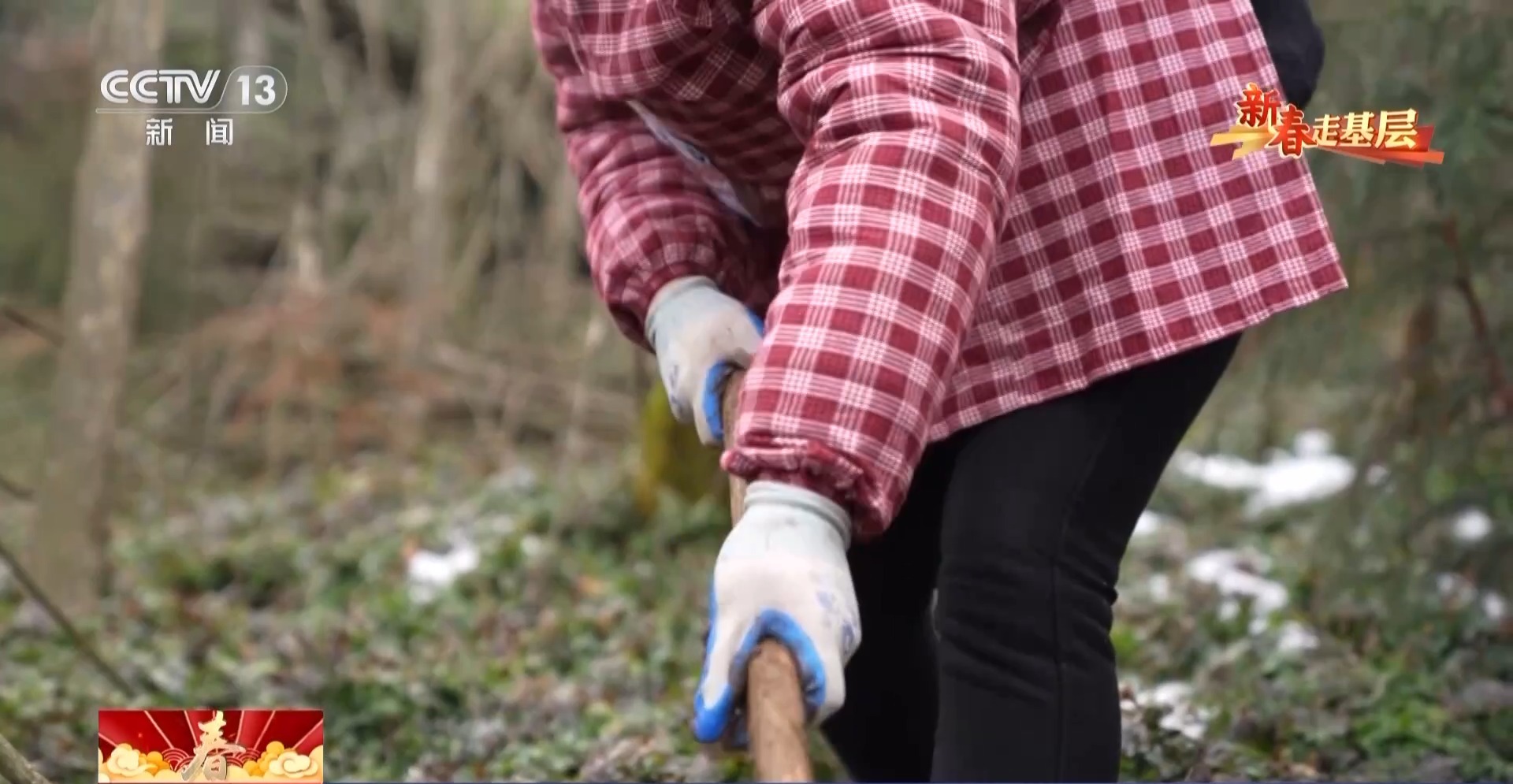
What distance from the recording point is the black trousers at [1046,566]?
4.97 ft

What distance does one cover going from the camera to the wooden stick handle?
3.88 ft

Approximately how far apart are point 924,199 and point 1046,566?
1.33ft

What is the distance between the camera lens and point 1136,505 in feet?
5.38

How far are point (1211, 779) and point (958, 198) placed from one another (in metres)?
1.50

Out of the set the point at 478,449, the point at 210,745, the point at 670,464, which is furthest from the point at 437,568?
the point at 210,745

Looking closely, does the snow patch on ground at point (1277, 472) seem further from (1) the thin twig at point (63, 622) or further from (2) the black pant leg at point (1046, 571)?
(2) the black pant leg at point (1046, 571)

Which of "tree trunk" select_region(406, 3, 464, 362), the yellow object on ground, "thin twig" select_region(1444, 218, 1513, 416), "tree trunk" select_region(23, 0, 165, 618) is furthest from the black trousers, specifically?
"tree trunk" select_region(406, 3, 464, 362)

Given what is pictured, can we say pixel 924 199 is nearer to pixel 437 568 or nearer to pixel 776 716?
pixel 776 716

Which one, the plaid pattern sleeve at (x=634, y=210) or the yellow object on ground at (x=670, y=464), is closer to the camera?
the plaid pattern sleeve at (x=634, y=210)

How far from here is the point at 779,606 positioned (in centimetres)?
127

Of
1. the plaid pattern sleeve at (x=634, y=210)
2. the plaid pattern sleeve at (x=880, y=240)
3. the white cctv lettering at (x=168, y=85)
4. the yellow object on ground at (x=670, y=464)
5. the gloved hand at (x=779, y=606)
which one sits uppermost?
the white cctv lettering at (x=168, y=85)

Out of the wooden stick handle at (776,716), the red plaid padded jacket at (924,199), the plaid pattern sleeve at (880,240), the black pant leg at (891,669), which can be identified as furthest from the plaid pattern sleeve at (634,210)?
the wooden stick handle at (776,716)

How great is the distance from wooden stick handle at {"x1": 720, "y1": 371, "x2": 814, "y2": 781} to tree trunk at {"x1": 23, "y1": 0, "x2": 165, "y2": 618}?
429 centimetres

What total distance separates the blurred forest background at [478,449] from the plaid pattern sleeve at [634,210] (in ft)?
3.76
